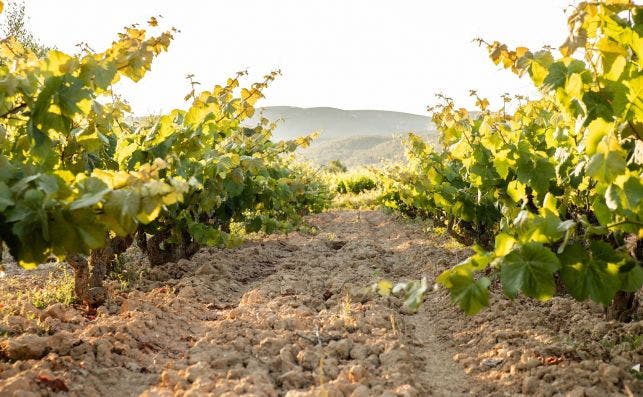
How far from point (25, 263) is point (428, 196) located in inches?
229

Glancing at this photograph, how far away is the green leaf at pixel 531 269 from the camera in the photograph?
220cm

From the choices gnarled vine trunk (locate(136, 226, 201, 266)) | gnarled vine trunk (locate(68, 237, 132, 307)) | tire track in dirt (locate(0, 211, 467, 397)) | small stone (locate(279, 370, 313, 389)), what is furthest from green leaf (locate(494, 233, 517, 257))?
gnarled vine trunk (locate(136, 226, 201, 266))

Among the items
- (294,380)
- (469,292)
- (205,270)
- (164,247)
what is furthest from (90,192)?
(164,247)

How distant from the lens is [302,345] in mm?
3369

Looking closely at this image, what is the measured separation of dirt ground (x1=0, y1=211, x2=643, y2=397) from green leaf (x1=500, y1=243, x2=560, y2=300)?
21.4 inches

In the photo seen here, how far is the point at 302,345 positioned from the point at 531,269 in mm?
1601

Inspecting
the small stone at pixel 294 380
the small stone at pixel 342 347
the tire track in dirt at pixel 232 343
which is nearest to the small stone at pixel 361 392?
the tire track in dirt at pixel 232 343

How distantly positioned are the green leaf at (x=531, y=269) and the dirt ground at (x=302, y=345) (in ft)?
1.79

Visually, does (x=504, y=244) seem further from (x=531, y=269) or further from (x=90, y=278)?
(x=90, y=278)

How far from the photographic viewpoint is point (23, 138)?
340 cm

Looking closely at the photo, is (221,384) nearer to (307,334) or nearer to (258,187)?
(307,334)

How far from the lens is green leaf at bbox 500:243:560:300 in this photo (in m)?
2.20

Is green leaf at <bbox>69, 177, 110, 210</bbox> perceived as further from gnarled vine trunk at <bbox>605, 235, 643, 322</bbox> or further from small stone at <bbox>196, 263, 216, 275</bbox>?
small stone at <bbox>196, 263, 216, 275</bbox>

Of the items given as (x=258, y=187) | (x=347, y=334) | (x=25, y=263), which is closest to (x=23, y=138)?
(x=25, y=263)
